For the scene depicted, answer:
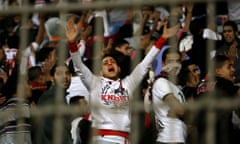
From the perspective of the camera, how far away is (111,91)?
4.98 metres

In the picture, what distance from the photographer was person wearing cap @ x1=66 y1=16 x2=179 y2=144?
286cm

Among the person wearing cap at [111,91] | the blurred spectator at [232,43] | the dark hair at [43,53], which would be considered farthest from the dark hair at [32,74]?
the blurred spectator at [232,43]

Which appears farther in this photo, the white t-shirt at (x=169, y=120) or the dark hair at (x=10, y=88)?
the dark hair at (x=10, y=88)

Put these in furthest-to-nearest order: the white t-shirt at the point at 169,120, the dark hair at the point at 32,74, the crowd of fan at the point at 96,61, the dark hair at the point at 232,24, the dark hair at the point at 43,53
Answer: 1. the dark hair at the point at 232,24
2. the dark hair at the point at 43,53
3. the dark hair at the point at 32,74
4. the crowd of fan at the point at 96,61
5. the white t-shirt at the point at 169,120

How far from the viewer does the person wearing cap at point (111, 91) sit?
2855 millimetres

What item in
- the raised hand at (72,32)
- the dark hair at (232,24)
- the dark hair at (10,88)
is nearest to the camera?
the dark hair at (10,88)

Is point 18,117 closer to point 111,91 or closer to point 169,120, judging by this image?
point 169,120

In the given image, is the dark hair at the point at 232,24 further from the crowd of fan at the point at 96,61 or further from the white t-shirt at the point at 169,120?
the white t-shirt at the point at 169,120

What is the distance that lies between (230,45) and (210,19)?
360 cm

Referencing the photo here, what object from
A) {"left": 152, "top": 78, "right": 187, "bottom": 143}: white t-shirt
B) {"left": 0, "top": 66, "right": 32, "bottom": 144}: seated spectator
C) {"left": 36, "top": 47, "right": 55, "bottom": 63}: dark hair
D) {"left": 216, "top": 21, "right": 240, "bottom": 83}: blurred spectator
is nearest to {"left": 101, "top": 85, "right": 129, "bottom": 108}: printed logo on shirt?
{"left": 152, "top": 78, "right": 187, "bottom": 143}: white t-shirt

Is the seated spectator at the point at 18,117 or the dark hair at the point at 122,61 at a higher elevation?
the dark hair at the point at 122,61

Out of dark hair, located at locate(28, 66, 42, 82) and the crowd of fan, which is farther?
dark hair, located at locate(28, 66, 42, 82)

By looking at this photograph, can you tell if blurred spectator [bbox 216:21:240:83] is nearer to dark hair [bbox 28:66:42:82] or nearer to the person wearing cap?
the person wearing cap

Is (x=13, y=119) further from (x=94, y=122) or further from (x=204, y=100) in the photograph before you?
(x=204, y=100)
